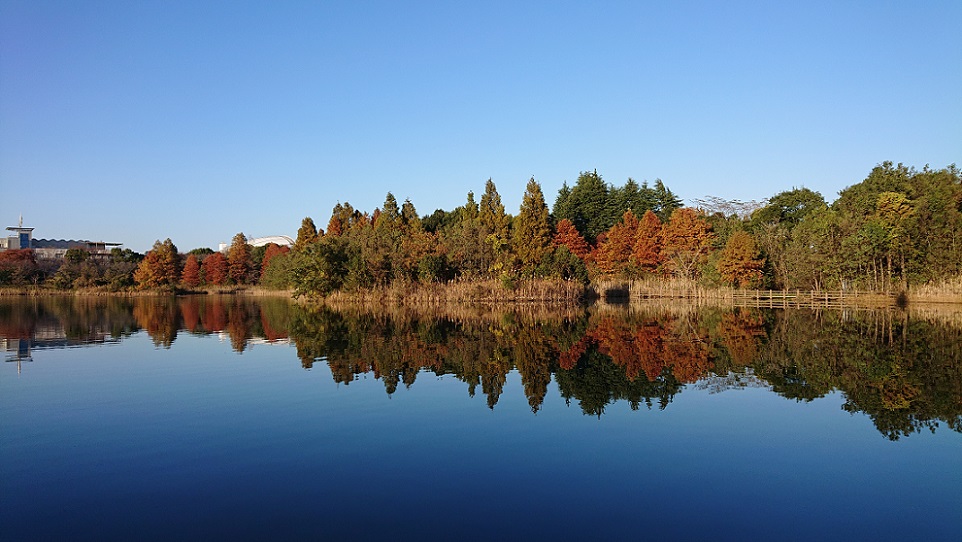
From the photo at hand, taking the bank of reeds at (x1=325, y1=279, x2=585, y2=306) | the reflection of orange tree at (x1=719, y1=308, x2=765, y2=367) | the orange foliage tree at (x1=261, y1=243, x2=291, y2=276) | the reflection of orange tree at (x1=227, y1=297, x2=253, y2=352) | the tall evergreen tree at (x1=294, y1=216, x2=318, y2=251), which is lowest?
the reflection of orange tree at (x1=719, y1=308, x2=765, y2=367)

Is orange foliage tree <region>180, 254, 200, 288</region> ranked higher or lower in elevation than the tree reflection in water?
higher

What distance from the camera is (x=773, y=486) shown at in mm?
6055

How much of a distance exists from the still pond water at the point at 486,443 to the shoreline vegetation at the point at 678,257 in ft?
73.3

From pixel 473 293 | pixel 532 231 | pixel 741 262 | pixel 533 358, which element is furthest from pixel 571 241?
pixel 533 358

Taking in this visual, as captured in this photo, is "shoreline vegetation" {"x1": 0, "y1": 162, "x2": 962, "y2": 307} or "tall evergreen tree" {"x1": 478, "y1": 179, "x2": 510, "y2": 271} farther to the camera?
"tall evergreen tree" {"x1": 478, "y1": 179, "x2": 510, "y2": 271}

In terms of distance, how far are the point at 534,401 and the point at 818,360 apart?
8657mm

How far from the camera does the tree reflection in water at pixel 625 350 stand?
34.7ft

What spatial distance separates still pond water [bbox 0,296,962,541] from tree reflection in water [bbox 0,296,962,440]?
110mm

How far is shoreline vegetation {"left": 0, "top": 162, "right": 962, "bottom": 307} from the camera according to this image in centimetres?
3509

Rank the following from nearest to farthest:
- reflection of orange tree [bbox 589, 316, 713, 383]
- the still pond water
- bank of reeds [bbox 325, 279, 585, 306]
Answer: the still pond water
reflection of orange tree [bbox 589, 316, 713, 383]
bank of reeds [bbox 325, 279, 585, 306]

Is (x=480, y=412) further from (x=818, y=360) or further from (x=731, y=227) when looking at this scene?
(x=731, y=227)

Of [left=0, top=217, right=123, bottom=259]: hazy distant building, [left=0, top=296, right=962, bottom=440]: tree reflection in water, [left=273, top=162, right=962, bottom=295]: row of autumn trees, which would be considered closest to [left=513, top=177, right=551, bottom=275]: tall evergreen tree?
[left=273, top=162, right=962, bottom=295]: row of autumn trees

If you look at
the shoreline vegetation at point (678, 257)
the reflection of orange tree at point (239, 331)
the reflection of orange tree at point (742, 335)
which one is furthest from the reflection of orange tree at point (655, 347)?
the shoreline vegetation at point (678, 257)

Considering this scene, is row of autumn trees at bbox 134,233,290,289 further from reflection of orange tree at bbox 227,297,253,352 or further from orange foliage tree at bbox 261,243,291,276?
reflection of orange tree at bbox 227,297,253,352
